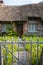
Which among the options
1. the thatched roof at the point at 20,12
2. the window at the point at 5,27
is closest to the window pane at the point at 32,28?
the thatched roof at the point at 20,12

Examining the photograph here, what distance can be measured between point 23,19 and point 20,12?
1.67m

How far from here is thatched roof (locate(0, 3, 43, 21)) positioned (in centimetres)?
2409

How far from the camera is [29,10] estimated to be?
2516cm

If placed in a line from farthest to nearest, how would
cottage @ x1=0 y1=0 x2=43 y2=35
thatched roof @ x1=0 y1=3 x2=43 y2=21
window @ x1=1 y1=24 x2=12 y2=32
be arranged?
thatched roof @ x1=0 y1=3 x2=43 y2=21, cottage @ x1=0 y1=0 x2=43 y2=35, window @ x1=1 y1=24 x2=12 y2=32

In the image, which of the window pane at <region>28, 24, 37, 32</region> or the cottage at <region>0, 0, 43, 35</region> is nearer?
the cottage at <region>0, 0, 43, 35</region>

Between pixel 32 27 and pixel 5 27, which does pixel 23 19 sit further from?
pixel 5 27

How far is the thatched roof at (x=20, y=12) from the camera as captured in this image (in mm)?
24089

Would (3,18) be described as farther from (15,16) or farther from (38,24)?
(38,24)

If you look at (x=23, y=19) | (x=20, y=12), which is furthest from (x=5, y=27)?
(x=20, y=12)

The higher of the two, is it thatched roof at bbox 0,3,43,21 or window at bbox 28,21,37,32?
thatched roof at bbox 0,3,43,21

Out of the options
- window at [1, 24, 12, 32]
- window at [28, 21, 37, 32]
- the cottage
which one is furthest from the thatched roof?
window at [28, 21, 37, 32]

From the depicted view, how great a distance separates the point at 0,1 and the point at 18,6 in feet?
7.57

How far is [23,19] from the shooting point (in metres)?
23.6

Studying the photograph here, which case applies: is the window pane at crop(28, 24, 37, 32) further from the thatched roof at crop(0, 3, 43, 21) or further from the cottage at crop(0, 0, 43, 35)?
the thatched roof at crop(0, 3, 43, 21)
